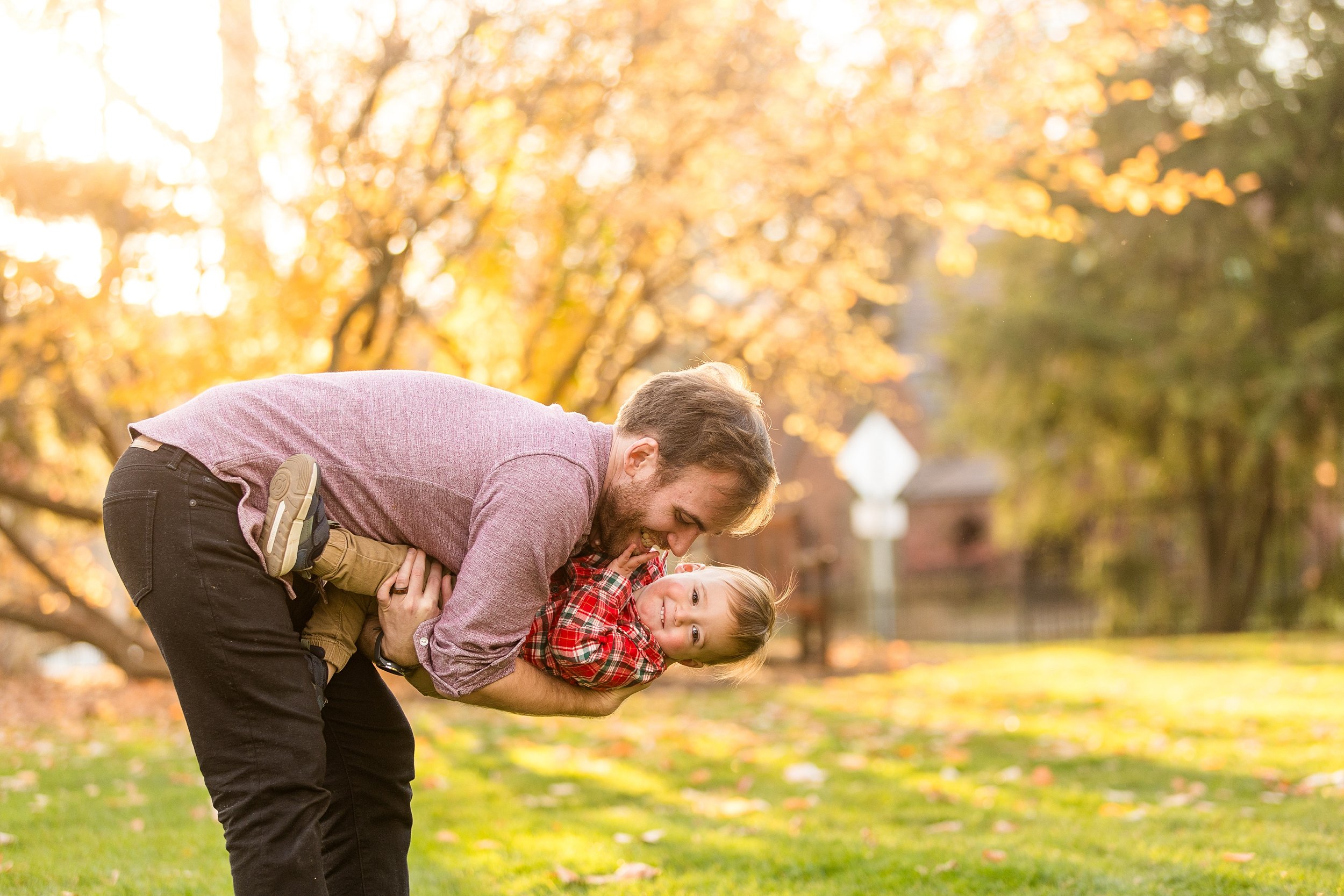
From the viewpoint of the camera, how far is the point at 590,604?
2.60 metres

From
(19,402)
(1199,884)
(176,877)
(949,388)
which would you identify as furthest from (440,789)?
(949,388)

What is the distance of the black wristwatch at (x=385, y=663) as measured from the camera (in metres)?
2.44

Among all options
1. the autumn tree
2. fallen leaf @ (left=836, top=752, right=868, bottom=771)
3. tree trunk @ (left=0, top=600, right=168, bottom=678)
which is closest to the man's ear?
fallen leaf @ (left=836, top=752, right=868, bottom=771)

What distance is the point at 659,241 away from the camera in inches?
366

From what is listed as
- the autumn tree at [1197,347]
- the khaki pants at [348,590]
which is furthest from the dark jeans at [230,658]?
the autumn tree at [1197,347]

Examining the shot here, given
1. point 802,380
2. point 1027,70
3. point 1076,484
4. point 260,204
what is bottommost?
point 1076,484

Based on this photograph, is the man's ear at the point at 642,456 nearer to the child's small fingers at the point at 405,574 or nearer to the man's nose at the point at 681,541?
the man's nose at the point at 681,541

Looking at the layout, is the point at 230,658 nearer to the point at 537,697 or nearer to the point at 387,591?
the point at 387,591

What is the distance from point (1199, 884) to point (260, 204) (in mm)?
6768

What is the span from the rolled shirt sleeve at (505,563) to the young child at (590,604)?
9.5 inches

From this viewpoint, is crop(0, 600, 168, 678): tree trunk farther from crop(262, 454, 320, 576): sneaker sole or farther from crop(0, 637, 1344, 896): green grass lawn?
crop(262, 454, 320, 576): sneaker sole

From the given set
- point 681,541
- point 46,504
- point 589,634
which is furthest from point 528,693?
point 46,504

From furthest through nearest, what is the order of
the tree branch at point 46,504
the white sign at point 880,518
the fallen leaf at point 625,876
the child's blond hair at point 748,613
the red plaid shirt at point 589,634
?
the white sign at point 880,518, the tree branch at point 46,504, the fallen leaf at point 625,876, the child's blond hair at point 748,613, the red plaid shirt at point 589,634

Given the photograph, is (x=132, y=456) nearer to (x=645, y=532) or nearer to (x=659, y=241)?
(x=645, y=532)
